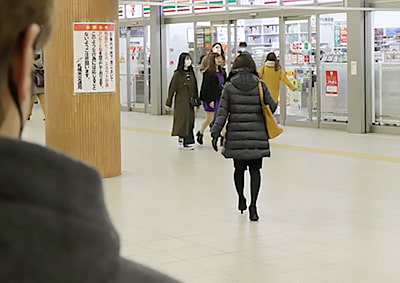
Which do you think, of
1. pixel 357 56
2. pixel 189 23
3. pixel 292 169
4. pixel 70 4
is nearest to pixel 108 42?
pixel 70 4

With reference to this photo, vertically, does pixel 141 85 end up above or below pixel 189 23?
below

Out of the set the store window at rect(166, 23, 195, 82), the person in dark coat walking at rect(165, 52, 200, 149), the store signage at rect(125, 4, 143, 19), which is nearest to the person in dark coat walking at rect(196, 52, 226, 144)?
the person in dark coat walking at rect(165, 52, 200, 149)

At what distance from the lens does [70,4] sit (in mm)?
9461

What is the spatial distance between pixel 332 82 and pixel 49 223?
15.6 meters

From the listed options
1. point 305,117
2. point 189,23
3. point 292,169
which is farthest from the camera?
point 189,23

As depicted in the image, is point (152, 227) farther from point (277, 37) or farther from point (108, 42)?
point (277, 37)

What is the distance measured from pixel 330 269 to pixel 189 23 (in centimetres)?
1470

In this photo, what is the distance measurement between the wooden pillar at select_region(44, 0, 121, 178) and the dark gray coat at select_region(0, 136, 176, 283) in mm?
8693

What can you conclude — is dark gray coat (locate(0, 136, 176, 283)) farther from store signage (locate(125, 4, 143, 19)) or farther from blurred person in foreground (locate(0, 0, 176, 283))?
store signage (locate(125, 4, 143, 19))

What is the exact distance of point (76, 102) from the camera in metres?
9.60

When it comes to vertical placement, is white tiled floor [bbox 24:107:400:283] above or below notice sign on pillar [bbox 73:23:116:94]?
below

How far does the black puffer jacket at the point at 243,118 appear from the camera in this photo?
7.41 metres

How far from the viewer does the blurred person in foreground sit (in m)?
0.84

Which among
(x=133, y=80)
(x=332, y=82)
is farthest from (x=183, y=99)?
(x=133, y=80)
